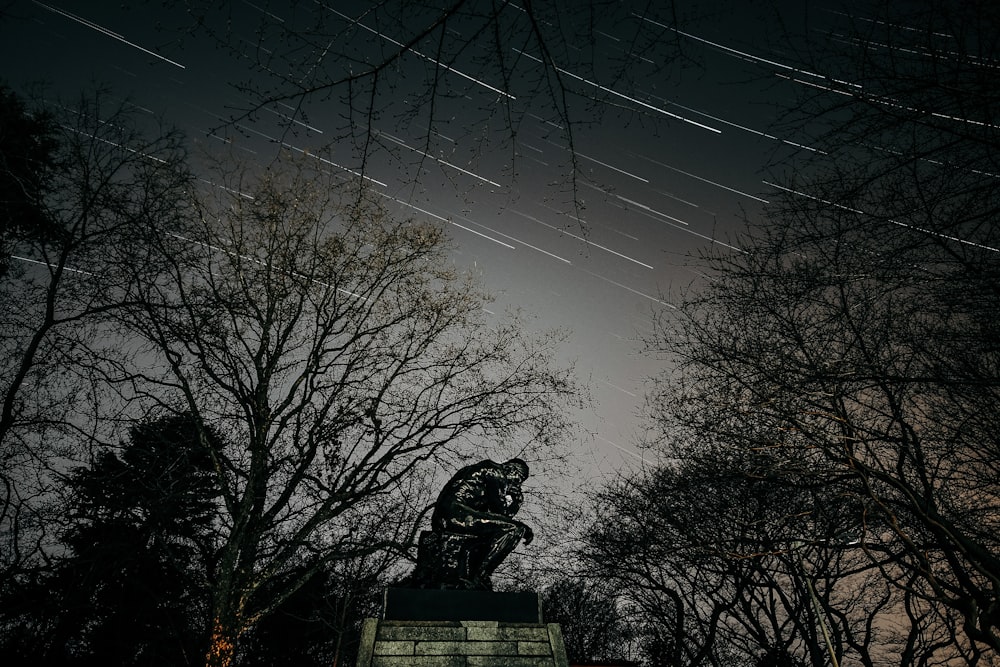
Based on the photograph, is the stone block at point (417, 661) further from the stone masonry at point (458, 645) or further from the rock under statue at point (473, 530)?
the rock under statue at point (473, 530)

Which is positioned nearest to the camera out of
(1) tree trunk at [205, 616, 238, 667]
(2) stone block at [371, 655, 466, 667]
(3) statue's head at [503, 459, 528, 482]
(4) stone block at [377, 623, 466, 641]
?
(2) stone block at [371, 655, 466, 667]

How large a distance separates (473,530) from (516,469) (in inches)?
53.3

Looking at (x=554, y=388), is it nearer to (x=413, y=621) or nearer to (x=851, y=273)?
(x=413, y=621)

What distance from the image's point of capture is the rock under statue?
303 inches

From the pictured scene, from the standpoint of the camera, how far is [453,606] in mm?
6730

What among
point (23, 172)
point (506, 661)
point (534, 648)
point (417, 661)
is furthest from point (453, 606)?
point (23, 172)

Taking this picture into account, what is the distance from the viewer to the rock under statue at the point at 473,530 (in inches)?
303

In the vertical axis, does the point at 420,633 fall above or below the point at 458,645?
above

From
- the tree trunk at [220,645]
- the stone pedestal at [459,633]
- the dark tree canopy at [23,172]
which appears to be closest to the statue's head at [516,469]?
the stone pedestal at [459,633]

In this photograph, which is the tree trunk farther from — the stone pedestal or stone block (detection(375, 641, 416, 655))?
stone block (detection(375, 641, 416, 655))

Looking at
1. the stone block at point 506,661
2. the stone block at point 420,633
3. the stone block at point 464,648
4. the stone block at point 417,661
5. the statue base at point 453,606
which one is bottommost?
the stone block at point 506,661

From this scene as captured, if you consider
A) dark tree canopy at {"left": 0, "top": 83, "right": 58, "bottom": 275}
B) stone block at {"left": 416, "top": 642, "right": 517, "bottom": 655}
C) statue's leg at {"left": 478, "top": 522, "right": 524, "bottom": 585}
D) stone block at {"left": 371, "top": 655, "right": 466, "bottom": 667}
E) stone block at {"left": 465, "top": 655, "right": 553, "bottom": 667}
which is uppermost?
dark tree canopy at {"left": 0, "top": 83, "right": 58, "bottom": 275}

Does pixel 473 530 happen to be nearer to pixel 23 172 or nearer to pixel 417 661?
pixel 417 661

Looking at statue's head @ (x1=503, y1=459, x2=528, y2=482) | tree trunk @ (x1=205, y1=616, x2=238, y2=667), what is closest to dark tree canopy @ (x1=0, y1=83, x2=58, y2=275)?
tree trunk @ (x1=205, y1=616, x2=238, y2=667)
